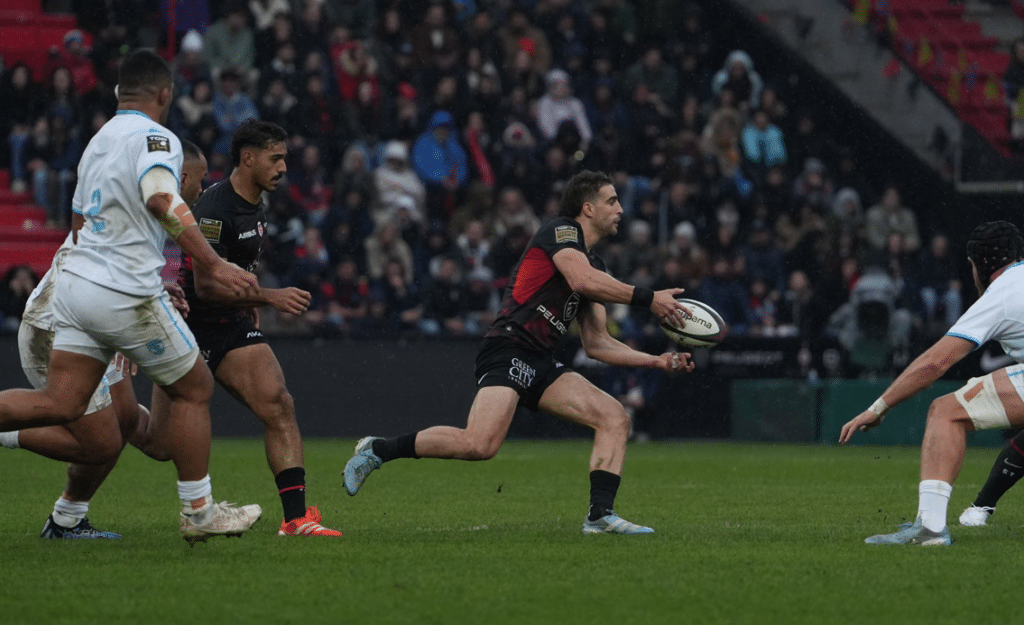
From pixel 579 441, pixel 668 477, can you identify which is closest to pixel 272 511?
pixel 668 477

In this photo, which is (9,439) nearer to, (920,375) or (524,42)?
(920,375)

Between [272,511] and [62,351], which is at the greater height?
[62,351]

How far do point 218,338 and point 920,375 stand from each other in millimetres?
3666

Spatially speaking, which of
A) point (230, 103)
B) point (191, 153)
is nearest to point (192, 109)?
point (230, 103)

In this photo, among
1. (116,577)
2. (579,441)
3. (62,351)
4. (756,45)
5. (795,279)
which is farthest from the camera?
(756,45)

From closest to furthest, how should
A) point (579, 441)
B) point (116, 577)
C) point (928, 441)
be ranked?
point (116, 577)
point (928, 441)
point (579, 441)

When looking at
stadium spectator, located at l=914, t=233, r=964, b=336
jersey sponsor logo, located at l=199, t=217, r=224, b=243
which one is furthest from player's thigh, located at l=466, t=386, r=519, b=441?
stadium spectator, located at l=914, t=233, r=964, b=336

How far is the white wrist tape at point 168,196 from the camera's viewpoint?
21.1 feet

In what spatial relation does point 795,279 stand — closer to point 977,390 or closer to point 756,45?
point 756,45

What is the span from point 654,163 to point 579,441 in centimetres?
503

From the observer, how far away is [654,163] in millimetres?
20438

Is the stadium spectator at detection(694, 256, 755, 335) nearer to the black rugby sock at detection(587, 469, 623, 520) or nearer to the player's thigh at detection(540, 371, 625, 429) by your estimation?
the player's thigh at detection(540, 371, 625, 429)

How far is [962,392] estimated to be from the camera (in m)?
7.25

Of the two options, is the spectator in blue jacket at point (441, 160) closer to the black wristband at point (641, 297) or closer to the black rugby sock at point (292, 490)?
the black wristband at point (641, 297)
